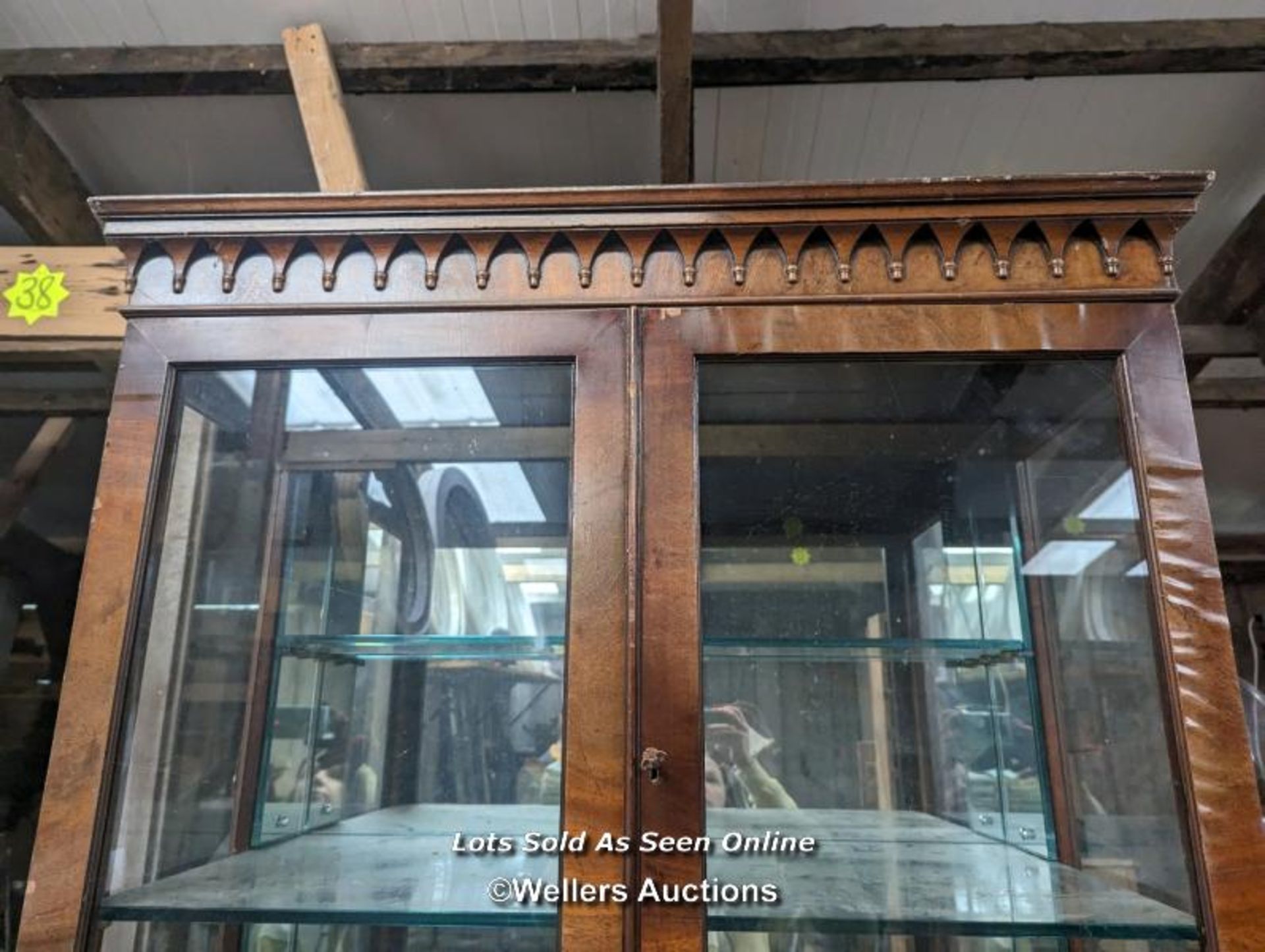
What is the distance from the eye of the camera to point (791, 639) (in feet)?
2.48

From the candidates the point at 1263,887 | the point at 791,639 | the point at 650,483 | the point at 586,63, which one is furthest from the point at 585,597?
the point at 586,63

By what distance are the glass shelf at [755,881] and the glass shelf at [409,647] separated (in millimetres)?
124

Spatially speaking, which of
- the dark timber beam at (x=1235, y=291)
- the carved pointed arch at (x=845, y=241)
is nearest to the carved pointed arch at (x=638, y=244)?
the carved pointed arch at (x=845, y=241)

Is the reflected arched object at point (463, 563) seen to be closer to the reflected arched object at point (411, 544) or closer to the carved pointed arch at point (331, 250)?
the reflected arched object at point (411, 544)

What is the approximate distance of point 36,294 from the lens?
100cm

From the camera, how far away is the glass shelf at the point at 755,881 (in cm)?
59

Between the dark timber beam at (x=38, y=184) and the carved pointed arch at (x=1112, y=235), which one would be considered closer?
the carved pointed arch at (x=1112, y=235)

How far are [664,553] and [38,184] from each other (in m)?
1.10

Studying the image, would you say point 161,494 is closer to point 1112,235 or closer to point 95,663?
point 95,663

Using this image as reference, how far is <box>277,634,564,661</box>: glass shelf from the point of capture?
0.71 meters

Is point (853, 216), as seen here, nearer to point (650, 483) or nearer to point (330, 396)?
point (650, 483)

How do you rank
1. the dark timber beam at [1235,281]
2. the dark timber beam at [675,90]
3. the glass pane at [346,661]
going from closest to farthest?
the glass pane at [346,661] < the dark timber beam at [675,90] < the dark timber beam at [1235,281]

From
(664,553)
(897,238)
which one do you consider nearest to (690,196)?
(897,238)

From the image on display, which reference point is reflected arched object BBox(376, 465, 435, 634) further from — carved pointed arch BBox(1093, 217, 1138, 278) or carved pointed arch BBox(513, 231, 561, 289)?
carved pointed arch BBox(1093, 217, 1138, 278)
